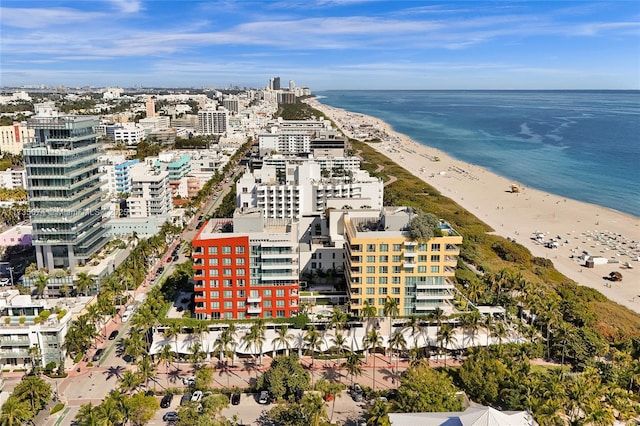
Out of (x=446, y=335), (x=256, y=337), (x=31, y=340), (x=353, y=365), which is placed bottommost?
(x=353, y=365)

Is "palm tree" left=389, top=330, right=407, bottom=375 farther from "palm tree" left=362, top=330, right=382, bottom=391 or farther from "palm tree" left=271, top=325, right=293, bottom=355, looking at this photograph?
"palm tree" left=271, top=325, right=293, bottom=355

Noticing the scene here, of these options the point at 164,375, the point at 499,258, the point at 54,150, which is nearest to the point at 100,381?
the point at 164,375

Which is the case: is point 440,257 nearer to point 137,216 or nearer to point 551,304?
point 551,304

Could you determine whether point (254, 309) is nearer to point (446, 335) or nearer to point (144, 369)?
point (144, 369)

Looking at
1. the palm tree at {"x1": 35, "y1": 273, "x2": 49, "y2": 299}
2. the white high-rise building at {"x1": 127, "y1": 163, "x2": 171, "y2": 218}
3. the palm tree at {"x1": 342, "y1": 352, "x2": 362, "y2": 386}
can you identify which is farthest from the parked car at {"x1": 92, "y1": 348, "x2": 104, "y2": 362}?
the white high-rise building at {"x1": 127, "y1": 163, "x2": 171, "y2": 218}

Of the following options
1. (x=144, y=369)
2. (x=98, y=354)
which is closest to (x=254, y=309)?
(x=144, y=369)

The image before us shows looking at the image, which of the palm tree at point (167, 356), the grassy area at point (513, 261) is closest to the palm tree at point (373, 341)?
the palm tree at point (167, 356)

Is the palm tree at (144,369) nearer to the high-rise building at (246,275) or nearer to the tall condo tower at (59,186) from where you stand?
the high-rise building at (246,275)
